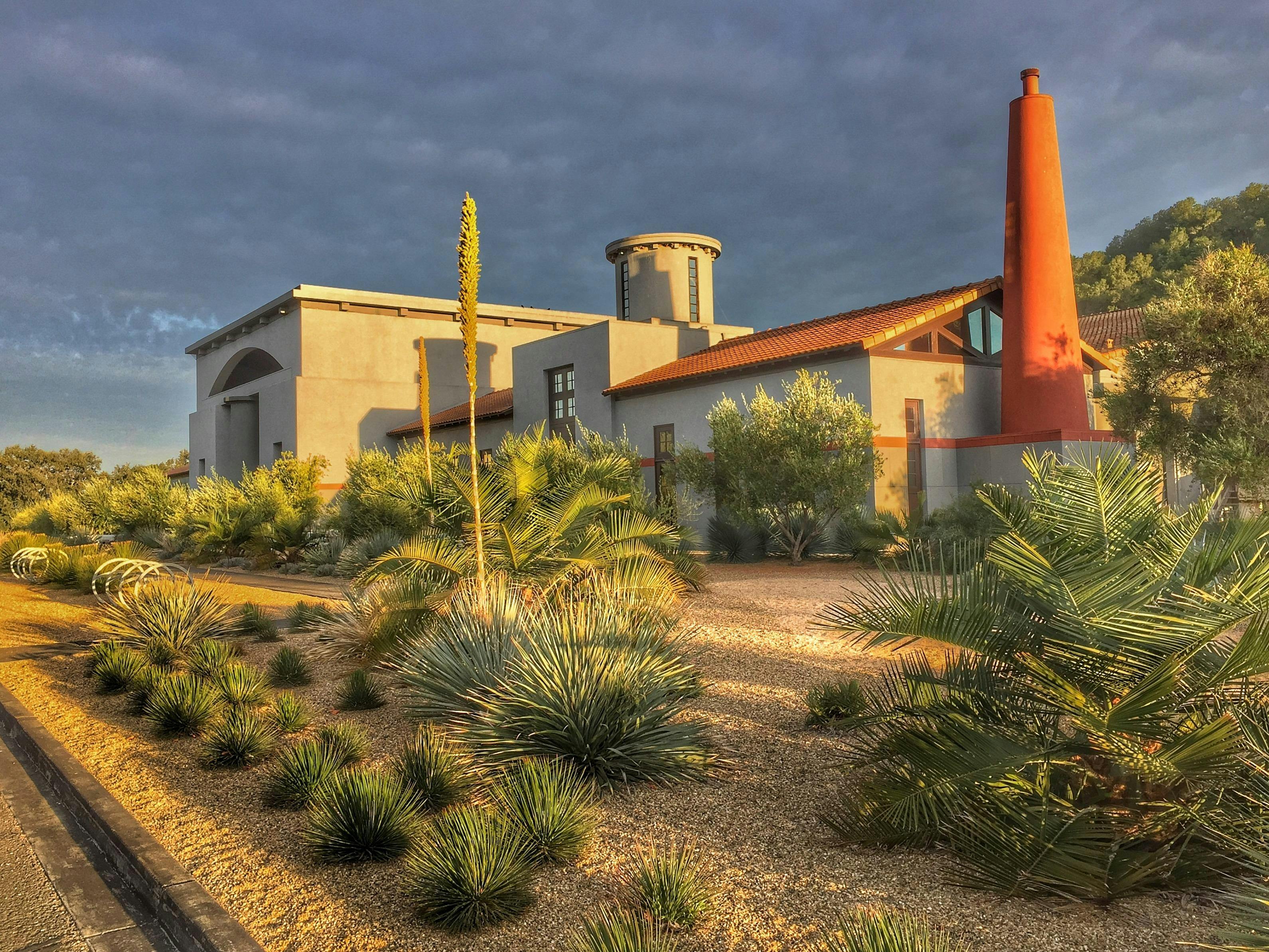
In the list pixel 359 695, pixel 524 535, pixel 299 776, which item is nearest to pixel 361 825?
pixel 299 776

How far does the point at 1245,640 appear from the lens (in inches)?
127

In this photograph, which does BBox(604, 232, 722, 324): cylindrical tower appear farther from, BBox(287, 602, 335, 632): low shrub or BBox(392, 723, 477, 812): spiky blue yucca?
Answer: BBox(392, 723, 477, 812): spiky blue yucca

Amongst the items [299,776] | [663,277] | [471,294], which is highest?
[663,277]

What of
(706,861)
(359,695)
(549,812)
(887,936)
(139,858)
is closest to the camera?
(887,936)

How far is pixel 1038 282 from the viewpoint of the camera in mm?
19922

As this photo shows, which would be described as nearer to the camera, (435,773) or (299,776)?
(435,773)

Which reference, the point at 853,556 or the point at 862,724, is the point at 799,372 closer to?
the point at 853,556

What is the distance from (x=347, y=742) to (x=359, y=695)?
57.2 inches

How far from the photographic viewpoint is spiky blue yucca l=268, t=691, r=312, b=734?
6.60 meters

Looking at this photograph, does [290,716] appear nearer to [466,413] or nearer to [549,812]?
[549,812]

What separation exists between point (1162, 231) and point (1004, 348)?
42035 millimetres

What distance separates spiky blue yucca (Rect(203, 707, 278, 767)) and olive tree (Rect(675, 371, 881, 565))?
13.5 metres

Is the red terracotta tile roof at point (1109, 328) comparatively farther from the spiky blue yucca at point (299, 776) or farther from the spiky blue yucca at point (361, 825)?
the spiky blue yucca at point (361, 825)

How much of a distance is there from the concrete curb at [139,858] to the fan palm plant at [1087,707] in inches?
109
